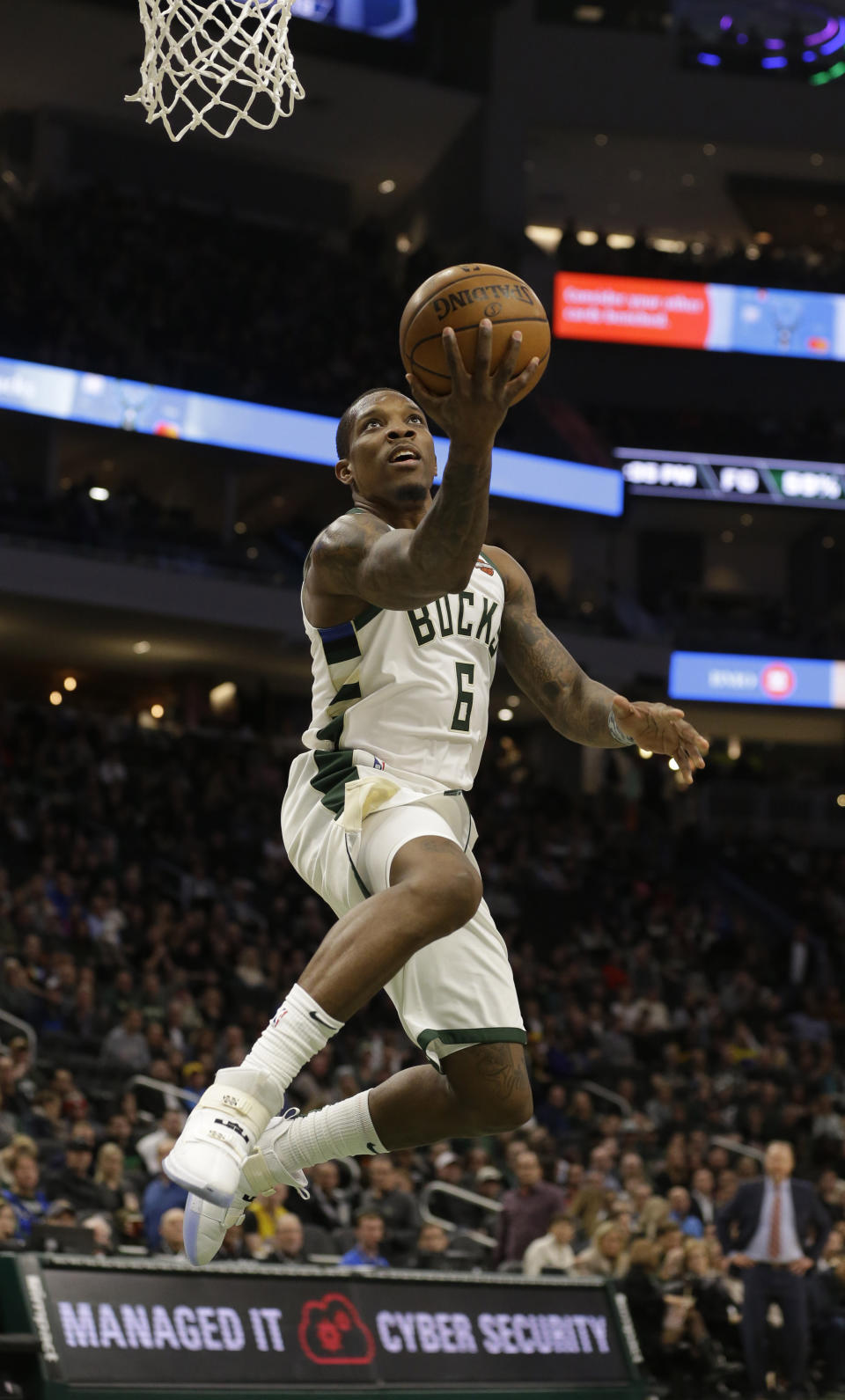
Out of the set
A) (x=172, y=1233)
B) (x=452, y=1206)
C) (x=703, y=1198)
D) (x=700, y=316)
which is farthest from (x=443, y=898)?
(x=700, y=316)

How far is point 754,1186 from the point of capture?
11.9 meters

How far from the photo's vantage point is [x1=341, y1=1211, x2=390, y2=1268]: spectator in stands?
11.5 metres

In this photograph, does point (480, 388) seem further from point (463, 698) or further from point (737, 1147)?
point (737, 1147)

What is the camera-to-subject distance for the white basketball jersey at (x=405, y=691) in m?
5.00

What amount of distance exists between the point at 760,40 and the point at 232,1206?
34.1 metres

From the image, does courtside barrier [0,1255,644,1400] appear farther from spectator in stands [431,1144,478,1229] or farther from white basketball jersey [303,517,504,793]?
white basketball jersey [303,517,504,793]

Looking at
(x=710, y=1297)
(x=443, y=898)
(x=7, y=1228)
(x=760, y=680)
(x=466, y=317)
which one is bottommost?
(x=710, y=1297)

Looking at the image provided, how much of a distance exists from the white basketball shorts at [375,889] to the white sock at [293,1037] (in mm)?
493

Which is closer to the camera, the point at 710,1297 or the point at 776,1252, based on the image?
the point at 776,1252

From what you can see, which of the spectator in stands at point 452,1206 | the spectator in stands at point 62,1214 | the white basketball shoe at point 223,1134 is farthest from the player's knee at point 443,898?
the spectator in stands at point 452,1206

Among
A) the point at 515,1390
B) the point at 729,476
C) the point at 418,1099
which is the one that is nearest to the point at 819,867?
the point at 729,476

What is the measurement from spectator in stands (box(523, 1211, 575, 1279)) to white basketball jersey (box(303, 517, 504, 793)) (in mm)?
7868

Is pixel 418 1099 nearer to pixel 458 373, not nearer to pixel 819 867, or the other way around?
pixel 458 373

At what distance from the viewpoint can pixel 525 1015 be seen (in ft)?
66.4
